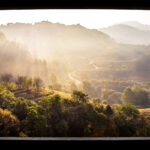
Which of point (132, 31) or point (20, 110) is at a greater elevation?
point (132, 31)

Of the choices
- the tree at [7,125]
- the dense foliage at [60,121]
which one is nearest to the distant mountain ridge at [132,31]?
the dense foliage at [60,121]

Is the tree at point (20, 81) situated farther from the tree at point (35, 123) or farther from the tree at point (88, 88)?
the tree at point (88, 88)

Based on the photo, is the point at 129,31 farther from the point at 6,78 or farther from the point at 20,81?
the point at 6,78

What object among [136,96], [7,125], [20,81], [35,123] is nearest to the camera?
[7,125]

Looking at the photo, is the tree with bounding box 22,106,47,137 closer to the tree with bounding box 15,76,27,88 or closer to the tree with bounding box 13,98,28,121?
the tree with bounding box 13,98,28,121

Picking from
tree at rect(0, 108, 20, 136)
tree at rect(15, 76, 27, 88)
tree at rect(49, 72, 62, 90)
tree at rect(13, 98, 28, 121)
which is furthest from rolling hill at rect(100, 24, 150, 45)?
tree at rect(0, 108, 20, 136)

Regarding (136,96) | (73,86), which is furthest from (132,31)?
(73,86)

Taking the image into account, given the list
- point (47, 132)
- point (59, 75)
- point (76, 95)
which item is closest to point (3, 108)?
point (47, 132)
